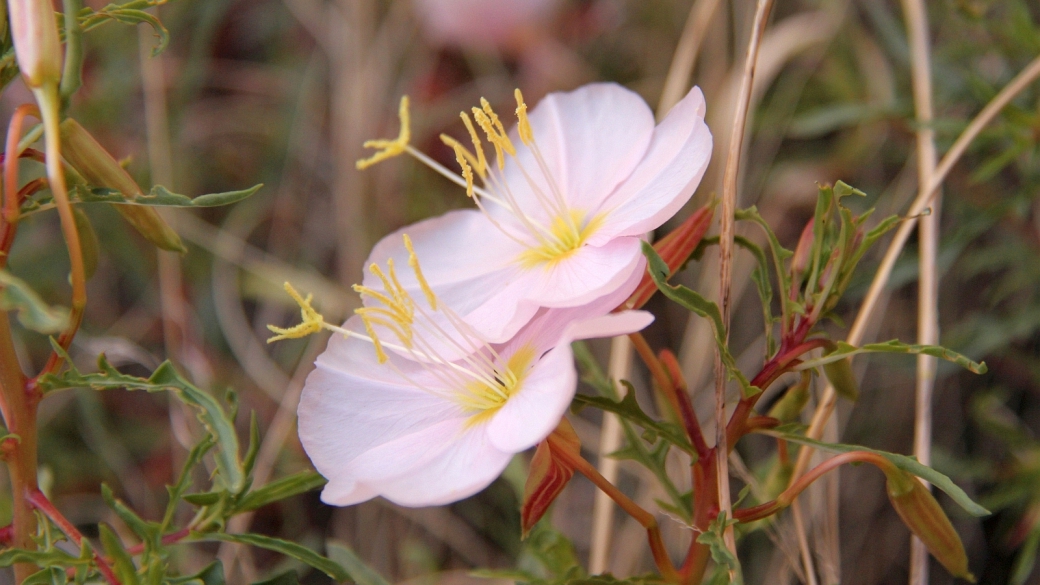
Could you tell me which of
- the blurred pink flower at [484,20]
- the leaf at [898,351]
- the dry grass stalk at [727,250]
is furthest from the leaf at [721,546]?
the blurred pink flower at [484,20]

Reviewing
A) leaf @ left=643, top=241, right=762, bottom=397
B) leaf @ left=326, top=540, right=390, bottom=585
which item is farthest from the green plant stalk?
leaf @ left=643, top=241, right=762, bottom=397

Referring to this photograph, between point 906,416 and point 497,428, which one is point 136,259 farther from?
point 906,416

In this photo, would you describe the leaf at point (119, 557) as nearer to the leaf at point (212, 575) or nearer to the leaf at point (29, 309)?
the leaf at point (212, 575)

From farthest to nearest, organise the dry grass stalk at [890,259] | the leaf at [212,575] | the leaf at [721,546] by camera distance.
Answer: the dry grass stalk at [890,259]
the leaf at [212,575]
the leaf at [721,546]

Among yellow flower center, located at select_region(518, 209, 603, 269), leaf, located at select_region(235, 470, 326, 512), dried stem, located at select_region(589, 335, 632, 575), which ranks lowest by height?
dried stem, located at select_region(589, 335, 632, 575)

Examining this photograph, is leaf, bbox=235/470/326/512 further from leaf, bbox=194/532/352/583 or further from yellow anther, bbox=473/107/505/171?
yellow anther, bbox=473/107/505/171

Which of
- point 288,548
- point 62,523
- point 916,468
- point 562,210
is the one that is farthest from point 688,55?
point 62,523
